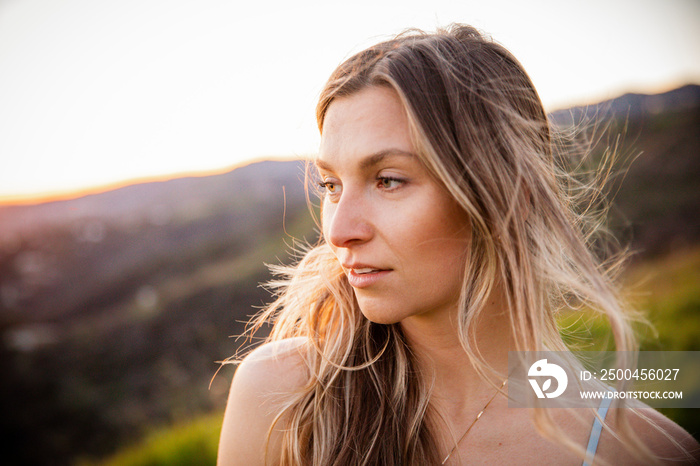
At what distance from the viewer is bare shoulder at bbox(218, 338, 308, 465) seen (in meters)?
1.84

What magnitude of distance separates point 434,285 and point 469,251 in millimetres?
186

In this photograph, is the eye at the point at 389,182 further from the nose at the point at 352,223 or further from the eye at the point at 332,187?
the eye at the point at 332,187

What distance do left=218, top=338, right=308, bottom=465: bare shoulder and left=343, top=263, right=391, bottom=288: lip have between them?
591 millimetres

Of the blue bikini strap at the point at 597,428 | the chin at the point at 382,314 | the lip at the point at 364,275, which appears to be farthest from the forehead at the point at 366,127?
the blue bikini strap at the point at 597,428

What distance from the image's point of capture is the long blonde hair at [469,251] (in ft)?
5.13

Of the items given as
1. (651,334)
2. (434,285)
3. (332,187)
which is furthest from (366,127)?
(651,334)

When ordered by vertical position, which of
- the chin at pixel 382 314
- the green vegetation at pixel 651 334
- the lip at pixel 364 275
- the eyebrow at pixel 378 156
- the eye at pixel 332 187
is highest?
the eyebrow at pixel 378 156

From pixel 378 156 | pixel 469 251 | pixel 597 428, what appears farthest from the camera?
pixel 597 428

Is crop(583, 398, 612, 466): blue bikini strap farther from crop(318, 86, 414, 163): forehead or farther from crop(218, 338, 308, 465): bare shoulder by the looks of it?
crop(318, 86, 414, 163): forehead

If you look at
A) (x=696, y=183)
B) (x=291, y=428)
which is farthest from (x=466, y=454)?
(x=696, y=183)

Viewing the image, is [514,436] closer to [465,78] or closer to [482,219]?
[482,219]

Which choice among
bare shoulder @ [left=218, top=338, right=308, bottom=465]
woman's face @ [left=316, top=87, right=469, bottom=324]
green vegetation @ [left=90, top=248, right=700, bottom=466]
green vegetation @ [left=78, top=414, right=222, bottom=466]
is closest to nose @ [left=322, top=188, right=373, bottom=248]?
woman's face @ [left=316, top=87, right=469, bottom=324]

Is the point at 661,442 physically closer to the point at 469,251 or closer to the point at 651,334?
the point at 469,251

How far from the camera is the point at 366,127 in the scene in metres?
1.60
